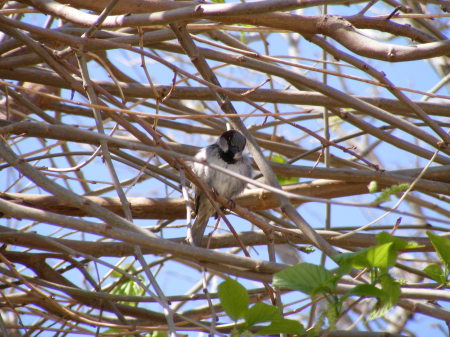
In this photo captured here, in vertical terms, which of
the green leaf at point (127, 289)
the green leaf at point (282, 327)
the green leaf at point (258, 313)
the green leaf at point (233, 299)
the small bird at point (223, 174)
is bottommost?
the green leaf at point (282, 327)

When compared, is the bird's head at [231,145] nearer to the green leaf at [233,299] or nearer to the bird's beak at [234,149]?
the bird's beak at [234,149]

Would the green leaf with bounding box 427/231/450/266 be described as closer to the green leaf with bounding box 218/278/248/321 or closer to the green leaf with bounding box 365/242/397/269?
the green leaf with bounding box 365/242/397/269

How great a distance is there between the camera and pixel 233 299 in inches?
82.3

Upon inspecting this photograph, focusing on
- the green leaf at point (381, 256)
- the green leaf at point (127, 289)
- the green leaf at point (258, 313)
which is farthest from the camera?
the green leaf at point (127, 289)

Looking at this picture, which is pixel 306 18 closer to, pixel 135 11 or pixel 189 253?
pixel 135 11

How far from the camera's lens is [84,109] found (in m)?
4.59

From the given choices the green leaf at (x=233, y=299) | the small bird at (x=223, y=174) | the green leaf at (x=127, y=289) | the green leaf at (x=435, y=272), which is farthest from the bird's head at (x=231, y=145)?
the green leaf at (x=233, y=299)

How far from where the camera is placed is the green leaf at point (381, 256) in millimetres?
1956

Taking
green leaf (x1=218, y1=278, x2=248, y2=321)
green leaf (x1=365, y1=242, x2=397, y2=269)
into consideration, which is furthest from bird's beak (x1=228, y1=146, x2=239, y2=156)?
green leaf (x1=365, y1=242, x2=397, y2=269)

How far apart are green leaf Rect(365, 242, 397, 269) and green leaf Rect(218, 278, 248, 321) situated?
0.44 metres

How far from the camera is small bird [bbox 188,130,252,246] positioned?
16.0 feet

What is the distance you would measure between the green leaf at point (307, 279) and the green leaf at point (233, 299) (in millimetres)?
128

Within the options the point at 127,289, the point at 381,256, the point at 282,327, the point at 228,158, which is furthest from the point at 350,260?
the point at 228,158

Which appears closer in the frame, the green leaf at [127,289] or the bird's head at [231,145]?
the green leaf at [127,289]
